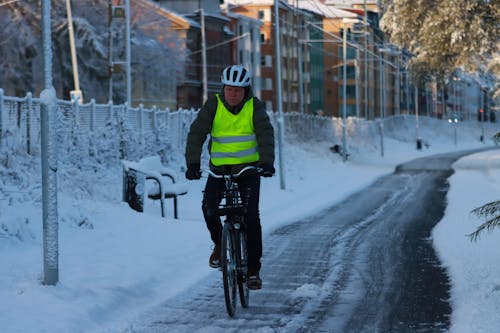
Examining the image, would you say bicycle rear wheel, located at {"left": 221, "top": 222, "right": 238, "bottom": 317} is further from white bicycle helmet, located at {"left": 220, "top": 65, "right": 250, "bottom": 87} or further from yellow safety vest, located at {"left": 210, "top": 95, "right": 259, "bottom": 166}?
white bicycle helmet, located at {"left": 220, "top": 65, "right": 250, "bottom": 87}

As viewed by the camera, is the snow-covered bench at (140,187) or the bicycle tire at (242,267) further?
the snow-covered bench at (140,187)

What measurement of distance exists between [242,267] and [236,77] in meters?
1.60

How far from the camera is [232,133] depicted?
28.9ft

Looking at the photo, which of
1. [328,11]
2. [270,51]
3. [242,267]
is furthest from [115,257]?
[328,11]

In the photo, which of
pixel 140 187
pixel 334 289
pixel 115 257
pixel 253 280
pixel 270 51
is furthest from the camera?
pixel 270 51

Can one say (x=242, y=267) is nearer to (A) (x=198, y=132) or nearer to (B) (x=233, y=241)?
(B) (x=233, y=241)

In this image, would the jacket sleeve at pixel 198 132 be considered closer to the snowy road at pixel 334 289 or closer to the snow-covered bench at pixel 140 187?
the snowy road at pixel 334 289

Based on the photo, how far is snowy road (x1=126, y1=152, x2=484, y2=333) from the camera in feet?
27.2

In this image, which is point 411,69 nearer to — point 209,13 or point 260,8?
point 209,13

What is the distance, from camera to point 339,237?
1556 cm

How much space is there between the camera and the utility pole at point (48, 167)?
9.28 m

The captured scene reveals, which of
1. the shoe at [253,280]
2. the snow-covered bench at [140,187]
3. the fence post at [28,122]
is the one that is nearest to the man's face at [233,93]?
the shoe at [253,280]

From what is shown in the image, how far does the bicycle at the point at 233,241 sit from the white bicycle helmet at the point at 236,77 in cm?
70

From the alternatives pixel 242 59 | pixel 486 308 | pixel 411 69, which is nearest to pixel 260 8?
pixel 242 59
